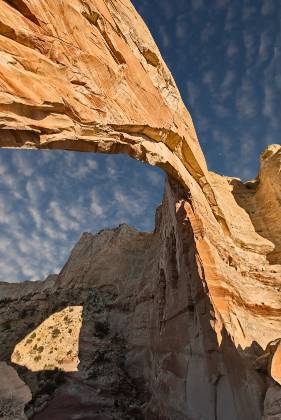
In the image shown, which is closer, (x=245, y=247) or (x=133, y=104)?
(x=133, y=104)

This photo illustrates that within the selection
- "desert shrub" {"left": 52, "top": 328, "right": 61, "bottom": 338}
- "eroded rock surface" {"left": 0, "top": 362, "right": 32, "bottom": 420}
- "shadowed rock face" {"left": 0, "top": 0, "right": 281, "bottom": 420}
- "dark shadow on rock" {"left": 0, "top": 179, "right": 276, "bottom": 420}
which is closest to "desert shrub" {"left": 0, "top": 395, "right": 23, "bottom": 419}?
"eroded rock surface" {"left": 0, "top": 362, "right": 32, "bottom": 420}

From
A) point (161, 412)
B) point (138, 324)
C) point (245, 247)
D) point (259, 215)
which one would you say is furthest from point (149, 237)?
point (161, 412)

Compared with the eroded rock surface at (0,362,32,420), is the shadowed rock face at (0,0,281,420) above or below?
above

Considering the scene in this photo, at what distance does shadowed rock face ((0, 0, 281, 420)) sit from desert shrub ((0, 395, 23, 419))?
498 cm

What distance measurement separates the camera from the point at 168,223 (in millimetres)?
Result: 20188

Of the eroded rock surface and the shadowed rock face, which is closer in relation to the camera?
the shadowed rock face

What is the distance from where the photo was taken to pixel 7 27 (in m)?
9.61

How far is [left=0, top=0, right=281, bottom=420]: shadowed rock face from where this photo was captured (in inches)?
401

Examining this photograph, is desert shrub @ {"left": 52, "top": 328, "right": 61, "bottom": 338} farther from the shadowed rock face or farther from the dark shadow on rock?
the shadowed rock face

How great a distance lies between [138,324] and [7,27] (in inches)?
858

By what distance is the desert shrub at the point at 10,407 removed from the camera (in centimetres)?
1401

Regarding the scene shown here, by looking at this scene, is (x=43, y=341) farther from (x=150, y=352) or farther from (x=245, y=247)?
(x=245, y=247)

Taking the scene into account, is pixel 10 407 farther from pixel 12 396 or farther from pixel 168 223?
pixel 168 223

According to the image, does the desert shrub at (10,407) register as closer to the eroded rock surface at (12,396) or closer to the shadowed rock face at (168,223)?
the eroded rock surface at (12,396)
